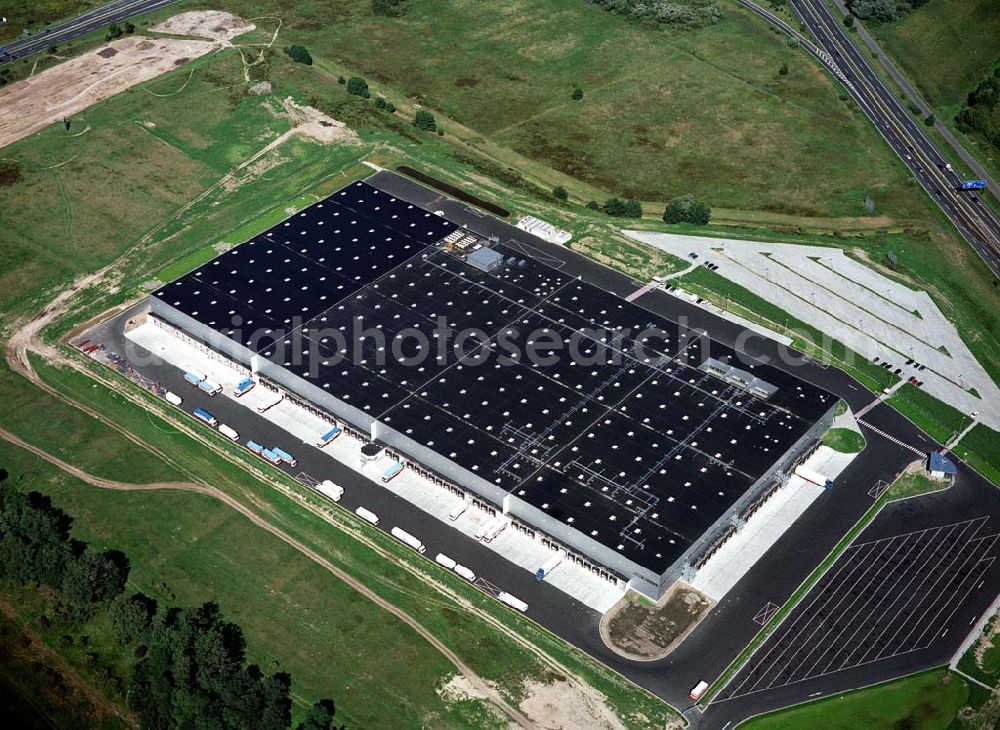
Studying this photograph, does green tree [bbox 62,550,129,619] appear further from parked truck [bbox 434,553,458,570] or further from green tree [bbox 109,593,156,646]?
parked truck [bbox 434,553,458,570]

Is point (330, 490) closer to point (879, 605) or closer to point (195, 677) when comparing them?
point (195, 677)

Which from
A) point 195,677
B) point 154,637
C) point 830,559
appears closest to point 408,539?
point 195,677

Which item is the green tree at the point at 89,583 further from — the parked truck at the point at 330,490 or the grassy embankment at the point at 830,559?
the grassy embankment at the point at 830,559

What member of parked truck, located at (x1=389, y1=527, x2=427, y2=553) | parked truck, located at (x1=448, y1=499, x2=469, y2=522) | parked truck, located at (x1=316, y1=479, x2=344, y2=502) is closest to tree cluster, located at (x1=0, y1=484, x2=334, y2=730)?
parked truck, located at (x1=316, y1=479, x2=344, y2=502)

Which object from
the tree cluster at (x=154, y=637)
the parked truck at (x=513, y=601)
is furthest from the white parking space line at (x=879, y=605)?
the tree cluster at (x=154, y=637)

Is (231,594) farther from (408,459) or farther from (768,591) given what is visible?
(768,591)

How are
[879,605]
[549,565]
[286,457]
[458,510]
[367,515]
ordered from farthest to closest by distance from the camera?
[286,457] → [458,510] → [367,515] → [549,565] → [879,605]
